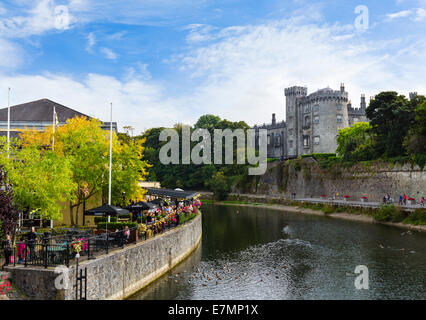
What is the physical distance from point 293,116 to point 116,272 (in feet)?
311

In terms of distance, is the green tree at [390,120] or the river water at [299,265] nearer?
the river water at [299,265]

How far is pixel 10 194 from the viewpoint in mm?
20672

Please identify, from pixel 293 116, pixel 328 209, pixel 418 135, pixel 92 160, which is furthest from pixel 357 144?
pixel 92 160

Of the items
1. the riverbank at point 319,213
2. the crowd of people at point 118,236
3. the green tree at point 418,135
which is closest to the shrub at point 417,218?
the riverbank at point 319,213

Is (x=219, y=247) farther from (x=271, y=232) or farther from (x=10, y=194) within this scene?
(x=10, y=194)

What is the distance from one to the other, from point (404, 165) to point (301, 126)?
48.4 m

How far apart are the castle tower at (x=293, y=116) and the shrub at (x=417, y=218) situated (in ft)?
189

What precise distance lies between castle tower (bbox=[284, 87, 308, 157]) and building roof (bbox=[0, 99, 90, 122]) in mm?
69754

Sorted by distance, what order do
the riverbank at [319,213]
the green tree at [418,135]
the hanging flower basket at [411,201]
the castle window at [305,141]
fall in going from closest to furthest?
the riverbank at [319,213]
the green tree at [418,135]
the hanging flower basket at [411,201]
the castle window at [305,141]

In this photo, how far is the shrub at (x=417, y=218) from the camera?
4784 centimetres

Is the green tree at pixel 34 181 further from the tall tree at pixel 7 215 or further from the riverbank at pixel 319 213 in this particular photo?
the riverbank at pixel 319 213

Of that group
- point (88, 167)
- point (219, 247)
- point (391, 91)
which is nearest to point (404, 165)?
point (391, 91)

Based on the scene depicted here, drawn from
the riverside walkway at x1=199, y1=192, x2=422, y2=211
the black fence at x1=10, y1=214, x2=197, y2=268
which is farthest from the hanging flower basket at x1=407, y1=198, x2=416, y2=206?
the black fence at x1=10, y1=214, x2=197, y2=268

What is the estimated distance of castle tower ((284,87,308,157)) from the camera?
107812 mm
